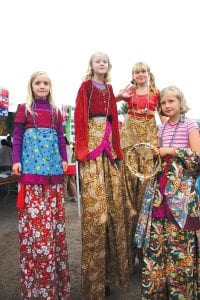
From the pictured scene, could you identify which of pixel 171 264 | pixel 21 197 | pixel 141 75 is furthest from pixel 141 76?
pixel 171 264

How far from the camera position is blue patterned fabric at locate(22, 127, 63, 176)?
2.38m

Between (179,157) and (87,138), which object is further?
(87,138)

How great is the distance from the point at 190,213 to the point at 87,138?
0.93 metres

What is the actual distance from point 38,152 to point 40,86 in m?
0.50

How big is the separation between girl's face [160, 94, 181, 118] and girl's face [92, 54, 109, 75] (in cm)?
57

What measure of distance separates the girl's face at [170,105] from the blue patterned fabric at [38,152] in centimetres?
86

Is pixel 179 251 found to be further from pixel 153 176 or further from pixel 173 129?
pixel 173 129

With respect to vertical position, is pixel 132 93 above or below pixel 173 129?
above

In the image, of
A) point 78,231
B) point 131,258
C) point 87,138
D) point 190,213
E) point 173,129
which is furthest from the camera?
point 78,231

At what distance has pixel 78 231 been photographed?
5.00 m

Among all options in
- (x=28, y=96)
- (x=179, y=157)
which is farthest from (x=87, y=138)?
(x=179, y=157)

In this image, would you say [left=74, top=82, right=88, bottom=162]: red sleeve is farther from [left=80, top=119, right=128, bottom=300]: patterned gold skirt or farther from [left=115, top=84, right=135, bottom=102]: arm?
[left=115, top=84, right=135, bottom=102]: arm

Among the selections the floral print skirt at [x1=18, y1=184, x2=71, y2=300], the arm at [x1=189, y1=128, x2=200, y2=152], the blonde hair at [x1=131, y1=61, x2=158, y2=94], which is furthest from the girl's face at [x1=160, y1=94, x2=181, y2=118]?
the floral print skirt at [x1=18, y1=184, x2=71, y2=300]

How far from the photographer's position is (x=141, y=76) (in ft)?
10.2
